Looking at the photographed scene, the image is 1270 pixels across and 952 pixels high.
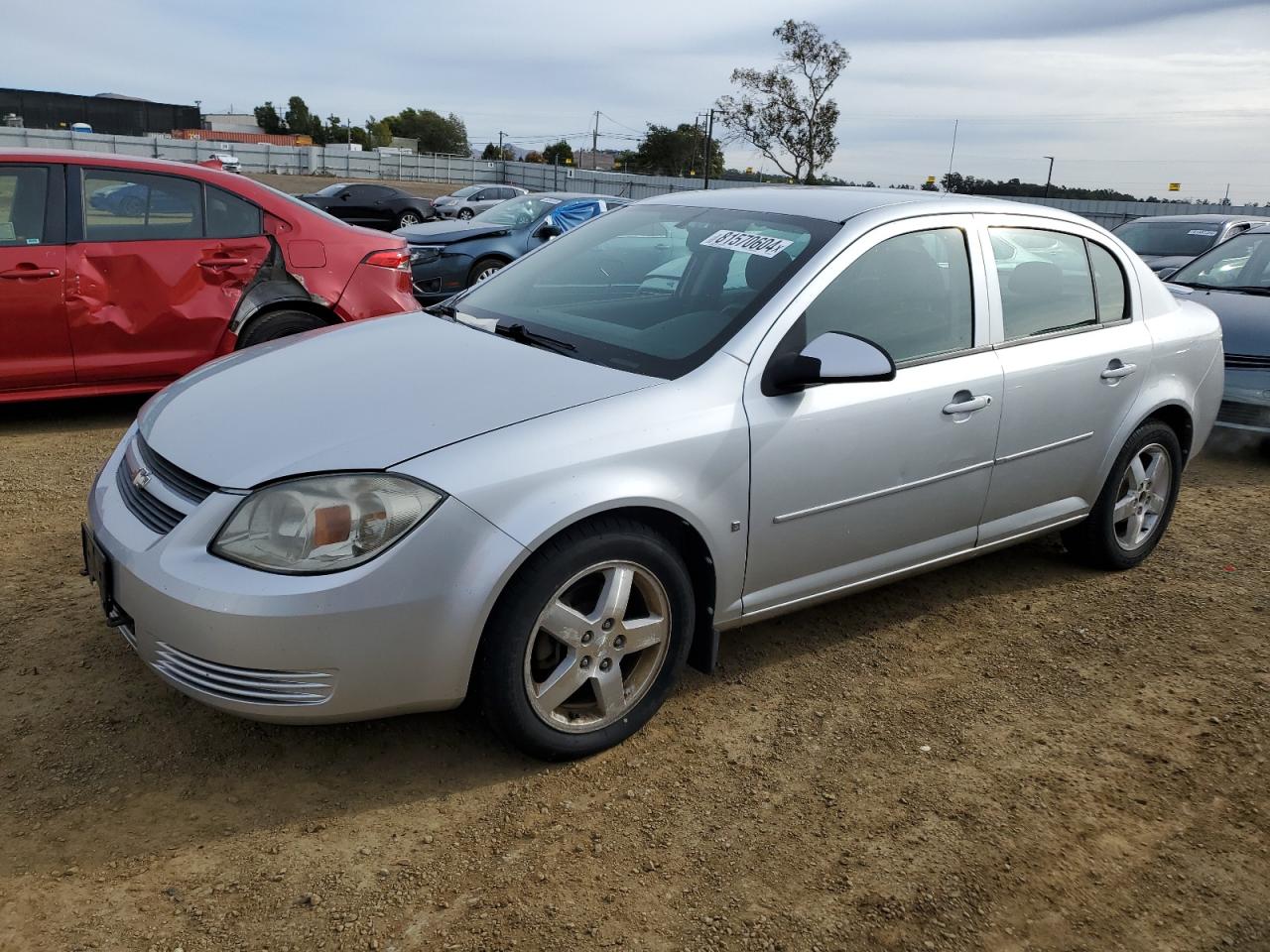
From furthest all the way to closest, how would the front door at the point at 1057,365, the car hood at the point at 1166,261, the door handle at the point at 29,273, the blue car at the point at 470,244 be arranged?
the blue car at the point at 470,244
the car hood at the point at 1166,261
the door handle at the point at 29,273
the front door at the point at 1057,365

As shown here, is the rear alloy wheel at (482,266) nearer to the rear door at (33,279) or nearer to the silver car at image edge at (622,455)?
the rear door at (33,279)

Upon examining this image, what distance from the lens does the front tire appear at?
2730 mm

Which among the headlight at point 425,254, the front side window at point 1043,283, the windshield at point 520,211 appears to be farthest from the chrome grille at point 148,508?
the windshield at point 520,211

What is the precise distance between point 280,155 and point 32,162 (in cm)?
5802

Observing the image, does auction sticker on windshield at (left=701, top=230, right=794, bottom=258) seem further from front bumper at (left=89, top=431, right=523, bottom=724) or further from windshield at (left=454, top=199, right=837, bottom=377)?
front bumper at (left=89, top=431, right=523, bottom=724)

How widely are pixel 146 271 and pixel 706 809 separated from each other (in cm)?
465

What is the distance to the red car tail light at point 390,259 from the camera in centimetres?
651

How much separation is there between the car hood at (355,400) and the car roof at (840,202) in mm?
1087

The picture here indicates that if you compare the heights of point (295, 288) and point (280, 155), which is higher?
point (280, 155)

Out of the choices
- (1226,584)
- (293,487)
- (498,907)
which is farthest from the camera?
(1226,584)

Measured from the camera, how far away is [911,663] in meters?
3.82

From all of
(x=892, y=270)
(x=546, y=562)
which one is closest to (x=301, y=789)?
(x=546, y=562)

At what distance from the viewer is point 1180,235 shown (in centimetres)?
1167

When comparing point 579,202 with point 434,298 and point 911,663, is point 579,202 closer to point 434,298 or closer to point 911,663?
point 434,298
